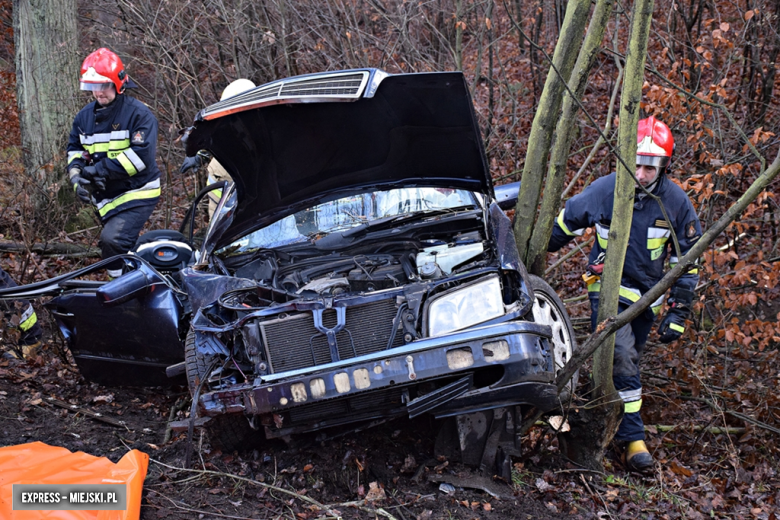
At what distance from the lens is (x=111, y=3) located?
8.74 meters

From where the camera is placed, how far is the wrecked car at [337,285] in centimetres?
320

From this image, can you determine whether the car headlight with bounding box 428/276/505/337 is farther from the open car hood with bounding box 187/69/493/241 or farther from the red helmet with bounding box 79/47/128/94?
the red helmet with bounding box 79/47/128/94

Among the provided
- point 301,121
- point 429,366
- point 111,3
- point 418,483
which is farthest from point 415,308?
point 111,3

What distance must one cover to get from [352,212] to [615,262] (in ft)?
5.56

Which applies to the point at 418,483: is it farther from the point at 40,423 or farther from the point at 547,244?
the point at 40,423

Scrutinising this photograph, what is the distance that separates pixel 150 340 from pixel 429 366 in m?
2.06

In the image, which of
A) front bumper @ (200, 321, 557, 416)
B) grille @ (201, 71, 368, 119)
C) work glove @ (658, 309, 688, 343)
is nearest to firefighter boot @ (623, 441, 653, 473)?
work glove @ (658, 309, 688, 343)

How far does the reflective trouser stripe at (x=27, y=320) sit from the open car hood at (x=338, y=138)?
1727 mm

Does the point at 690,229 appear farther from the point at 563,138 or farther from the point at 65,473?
the point at 65,473

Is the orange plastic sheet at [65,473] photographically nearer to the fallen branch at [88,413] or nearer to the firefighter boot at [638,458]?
the fallen branch at [88,413]

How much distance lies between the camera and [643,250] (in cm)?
417

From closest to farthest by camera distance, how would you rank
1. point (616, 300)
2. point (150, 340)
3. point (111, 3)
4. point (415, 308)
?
1. point (415, 308)
2. point (616, 300)
3. point (150, 340)
4. point (111, 3)

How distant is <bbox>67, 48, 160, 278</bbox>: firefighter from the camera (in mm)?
5637

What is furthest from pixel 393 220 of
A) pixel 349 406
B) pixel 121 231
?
pixel 121 231
